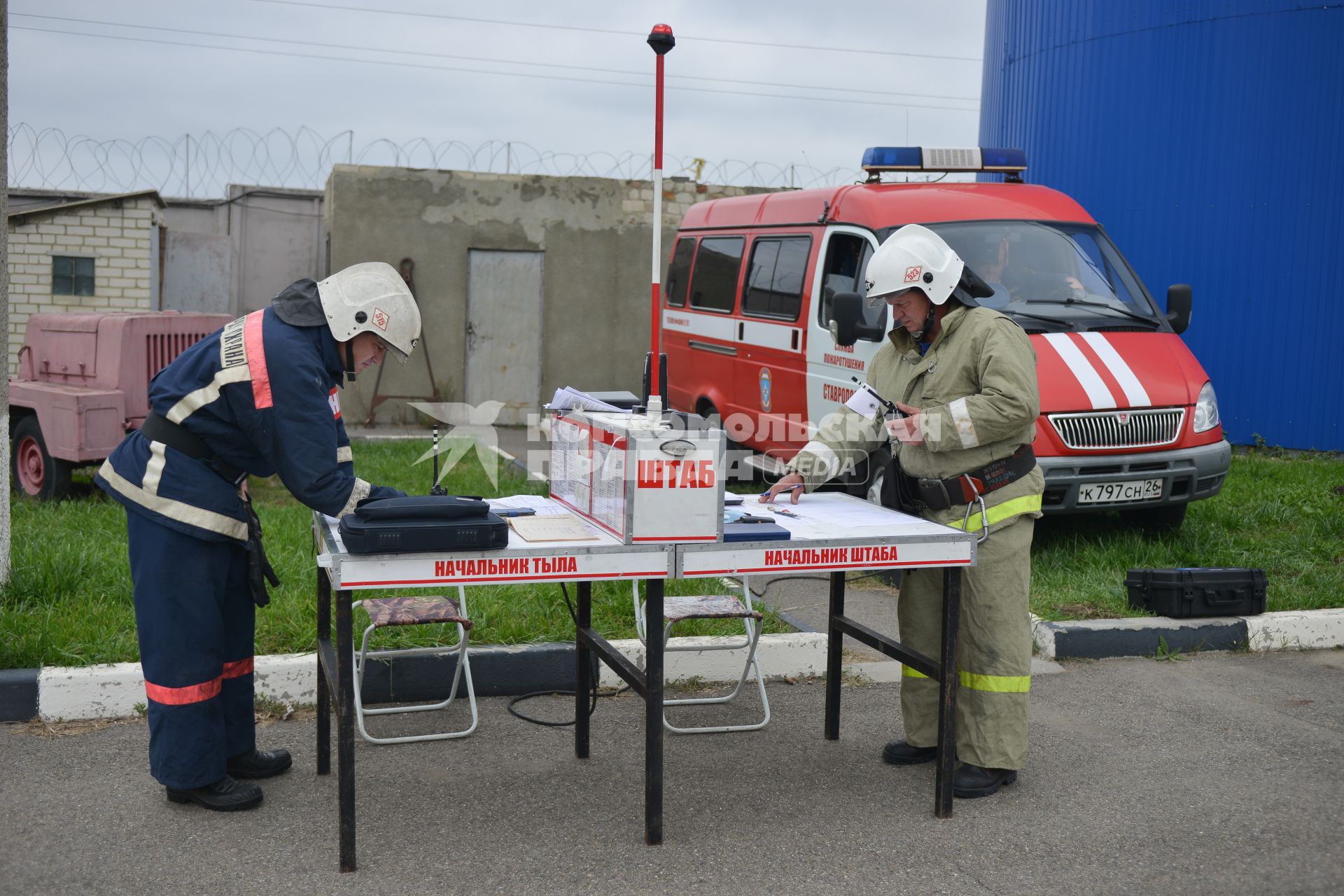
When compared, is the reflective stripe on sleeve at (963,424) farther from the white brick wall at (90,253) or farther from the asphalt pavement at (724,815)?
the white brick wall at (90,253)

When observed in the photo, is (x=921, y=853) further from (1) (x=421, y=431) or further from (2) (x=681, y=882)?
(1) (x=421, y=431)

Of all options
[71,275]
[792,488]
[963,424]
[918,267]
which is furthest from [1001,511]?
[71,275]

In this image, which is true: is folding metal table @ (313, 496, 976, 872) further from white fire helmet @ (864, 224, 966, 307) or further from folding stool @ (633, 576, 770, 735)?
white fire helmet @ (864, 224, 966, 307)

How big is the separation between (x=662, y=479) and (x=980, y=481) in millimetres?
1287

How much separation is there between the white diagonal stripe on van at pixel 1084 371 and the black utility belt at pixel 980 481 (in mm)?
2995

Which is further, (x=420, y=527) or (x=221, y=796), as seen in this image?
(x=221, y=796)

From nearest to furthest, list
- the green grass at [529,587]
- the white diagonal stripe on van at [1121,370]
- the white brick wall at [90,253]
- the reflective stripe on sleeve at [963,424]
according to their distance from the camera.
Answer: the reflective stripe on sleeve at [963,424] → the green grass at [529,587] → the white diagonal stripe on van at [1121,370] → the white brick wall at [90,253]

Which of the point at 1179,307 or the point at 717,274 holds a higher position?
the point at 717,274

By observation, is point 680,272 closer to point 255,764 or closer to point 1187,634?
point 1187,634

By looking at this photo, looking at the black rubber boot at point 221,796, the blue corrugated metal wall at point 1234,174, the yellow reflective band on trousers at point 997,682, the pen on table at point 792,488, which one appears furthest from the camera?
the blue corrugated metal wall at point 1234,174

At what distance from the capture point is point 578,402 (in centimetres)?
446

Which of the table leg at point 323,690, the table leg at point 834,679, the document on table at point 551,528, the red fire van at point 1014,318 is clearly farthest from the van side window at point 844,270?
the table leg at point 323,690

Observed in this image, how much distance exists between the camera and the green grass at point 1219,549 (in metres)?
6.81

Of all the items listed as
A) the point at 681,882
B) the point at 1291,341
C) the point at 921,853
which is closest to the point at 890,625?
the point at 921,853
